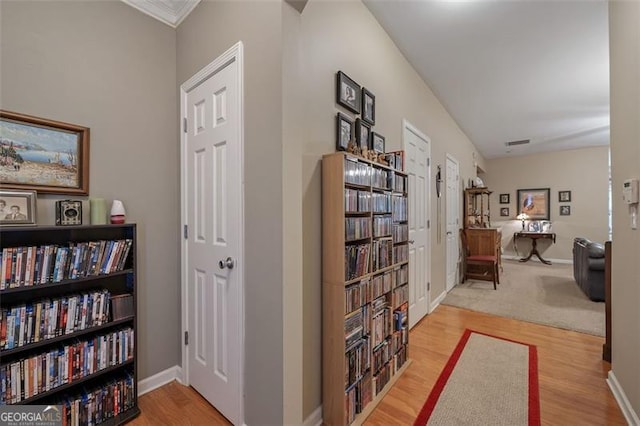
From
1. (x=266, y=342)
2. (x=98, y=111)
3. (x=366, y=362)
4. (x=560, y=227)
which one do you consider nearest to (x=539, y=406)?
(x=366, y=362)

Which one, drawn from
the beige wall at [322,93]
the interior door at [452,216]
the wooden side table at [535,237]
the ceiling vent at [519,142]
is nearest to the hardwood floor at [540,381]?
the beige wall at [322,93]

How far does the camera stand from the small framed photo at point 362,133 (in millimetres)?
1979

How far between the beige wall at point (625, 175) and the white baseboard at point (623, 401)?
1.4 inches

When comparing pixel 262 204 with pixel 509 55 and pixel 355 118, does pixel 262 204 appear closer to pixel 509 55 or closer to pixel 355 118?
pixel 355 118

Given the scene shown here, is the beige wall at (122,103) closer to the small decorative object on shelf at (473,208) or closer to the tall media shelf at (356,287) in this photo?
the tall media shelf at (356,287)

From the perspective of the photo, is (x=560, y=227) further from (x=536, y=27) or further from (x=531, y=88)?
(x=536, y=27)

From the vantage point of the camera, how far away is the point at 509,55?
2797 mm

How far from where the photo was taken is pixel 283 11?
1271 mm

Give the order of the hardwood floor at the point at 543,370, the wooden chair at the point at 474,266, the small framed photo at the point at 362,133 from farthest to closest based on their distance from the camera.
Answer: the wooden chair at the point at 474,266 < the small framed photo at the point at 362,133 < the hardwood floor at the point at 543,370

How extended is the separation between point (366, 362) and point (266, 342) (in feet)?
→ 2.29

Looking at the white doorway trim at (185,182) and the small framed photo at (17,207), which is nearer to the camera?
the small framed photo at (17,207)

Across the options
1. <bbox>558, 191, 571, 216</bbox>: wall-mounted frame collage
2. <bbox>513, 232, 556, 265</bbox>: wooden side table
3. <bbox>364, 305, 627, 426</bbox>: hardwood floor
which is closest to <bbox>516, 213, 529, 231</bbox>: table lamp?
<bbox>513, 232, 556, 265</bbox>: wooden side table

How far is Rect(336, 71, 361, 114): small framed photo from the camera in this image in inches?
70.4

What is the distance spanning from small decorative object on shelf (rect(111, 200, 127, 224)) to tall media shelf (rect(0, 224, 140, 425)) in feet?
0.18
